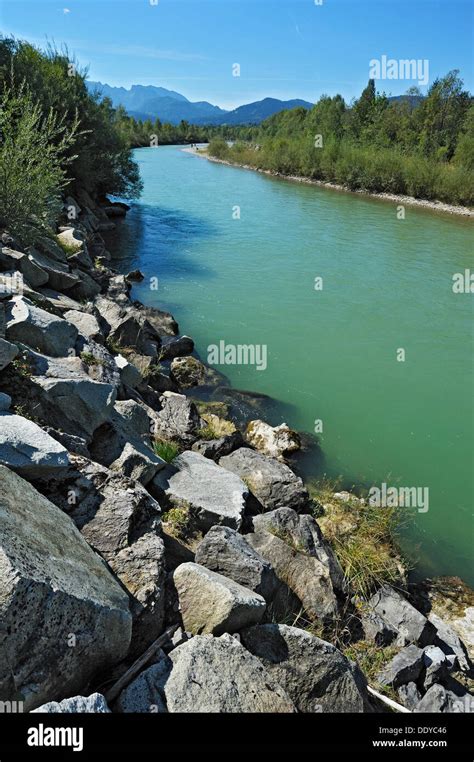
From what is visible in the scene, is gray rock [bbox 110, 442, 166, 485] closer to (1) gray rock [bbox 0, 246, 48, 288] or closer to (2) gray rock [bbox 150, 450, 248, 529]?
(2) gray rock [bbox 150, 450, 248, 529]

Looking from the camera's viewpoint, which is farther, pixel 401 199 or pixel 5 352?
pixel 401 199

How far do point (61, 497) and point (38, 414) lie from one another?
1.42 meters

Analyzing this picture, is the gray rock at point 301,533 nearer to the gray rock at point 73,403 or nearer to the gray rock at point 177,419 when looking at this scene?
the gray rock at point 177,419

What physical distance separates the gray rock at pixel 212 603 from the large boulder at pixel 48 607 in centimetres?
70

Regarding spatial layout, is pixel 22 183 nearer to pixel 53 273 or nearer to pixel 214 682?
pixel 53 273

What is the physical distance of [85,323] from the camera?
1118 centimetres

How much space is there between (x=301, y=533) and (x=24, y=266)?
8.78 m

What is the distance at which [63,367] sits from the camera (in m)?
7.46

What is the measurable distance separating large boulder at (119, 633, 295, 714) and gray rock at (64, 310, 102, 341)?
25.6ft

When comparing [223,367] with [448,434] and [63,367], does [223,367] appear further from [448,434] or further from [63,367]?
[63,367]

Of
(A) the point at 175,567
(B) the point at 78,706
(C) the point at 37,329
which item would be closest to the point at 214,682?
(B) the point at 78,706

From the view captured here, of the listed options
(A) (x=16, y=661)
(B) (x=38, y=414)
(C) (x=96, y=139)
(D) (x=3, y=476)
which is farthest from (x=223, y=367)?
(C) (x=96, y=139)

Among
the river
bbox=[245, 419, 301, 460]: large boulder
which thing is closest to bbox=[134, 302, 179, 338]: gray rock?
the river

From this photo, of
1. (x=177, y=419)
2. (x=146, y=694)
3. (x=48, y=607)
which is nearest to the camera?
(x=48, y=607)
